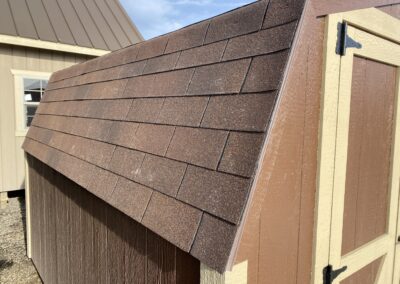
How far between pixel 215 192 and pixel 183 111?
21.4 inches

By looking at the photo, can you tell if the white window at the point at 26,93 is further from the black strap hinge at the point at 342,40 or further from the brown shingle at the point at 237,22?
the black strap hinge at the point at 342,40

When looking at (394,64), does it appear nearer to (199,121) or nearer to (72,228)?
(199,121)

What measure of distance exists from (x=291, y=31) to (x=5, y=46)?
712 centimetres

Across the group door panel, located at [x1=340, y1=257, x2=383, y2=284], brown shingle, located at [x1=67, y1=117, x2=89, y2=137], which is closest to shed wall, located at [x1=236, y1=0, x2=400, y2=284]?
door panel, located at [x1=340, y1=257, x2=383, y2=284]

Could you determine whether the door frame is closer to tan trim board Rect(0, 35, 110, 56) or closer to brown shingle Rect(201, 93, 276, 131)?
brown shingle Rect(201, 93, 276, 131)

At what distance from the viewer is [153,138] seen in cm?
171

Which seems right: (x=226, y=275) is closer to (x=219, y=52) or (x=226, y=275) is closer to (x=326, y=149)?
(x=326, y=149)

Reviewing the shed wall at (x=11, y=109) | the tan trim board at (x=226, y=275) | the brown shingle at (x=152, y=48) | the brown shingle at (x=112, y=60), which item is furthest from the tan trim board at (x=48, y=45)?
the tan trim board at (x=226, y=275)

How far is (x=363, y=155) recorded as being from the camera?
5.81ft

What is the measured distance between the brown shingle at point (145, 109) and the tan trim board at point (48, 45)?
5634 mm

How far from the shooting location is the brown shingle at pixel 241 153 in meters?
1.13

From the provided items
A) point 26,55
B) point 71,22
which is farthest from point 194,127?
point 71,22

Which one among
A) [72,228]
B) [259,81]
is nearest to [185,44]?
[259,81]

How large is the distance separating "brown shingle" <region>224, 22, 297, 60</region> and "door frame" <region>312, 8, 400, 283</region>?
245 mm
